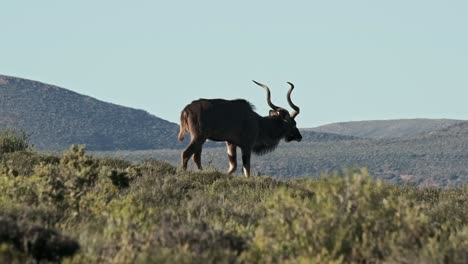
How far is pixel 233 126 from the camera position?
26.4 meters

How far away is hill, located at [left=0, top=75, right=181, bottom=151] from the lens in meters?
124

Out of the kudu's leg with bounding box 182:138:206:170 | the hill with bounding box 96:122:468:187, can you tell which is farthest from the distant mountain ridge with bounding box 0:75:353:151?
the kudu's leg with bounding box 182:138:206:170

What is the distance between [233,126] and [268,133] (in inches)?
105

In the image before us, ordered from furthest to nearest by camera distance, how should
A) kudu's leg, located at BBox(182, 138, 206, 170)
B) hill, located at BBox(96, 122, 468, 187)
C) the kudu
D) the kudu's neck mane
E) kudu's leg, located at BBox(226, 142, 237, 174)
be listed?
hill, located at BBox(96, 122, 468, 187) → the kudu's neck mane → kudu's leg, located at BBox(226, 142, 237, 174) → the kudu → kudu's leg, located at BBox(182, 138, 206, 170)

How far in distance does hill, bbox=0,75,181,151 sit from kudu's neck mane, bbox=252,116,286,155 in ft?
290

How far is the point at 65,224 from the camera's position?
38.0ft

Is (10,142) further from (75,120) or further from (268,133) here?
(75,120)

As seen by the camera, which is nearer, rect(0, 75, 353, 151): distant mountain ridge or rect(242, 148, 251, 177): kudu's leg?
rect(242, 148, 251, 177): kudu's leg

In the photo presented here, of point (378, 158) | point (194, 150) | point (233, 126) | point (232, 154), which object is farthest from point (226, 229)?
point (378, 158)

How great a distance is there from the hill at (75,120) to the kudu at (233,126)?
88429 millimetres

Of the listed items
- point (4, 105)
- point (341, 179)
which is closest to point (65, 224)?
point (341, 179)

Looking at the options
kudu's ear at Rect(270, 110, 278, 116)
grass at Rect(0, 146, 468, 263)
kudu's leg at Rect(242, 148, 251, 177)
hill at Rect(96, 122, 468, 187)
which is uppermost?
kudu's ear at Rect(270, 110, 278, 116)

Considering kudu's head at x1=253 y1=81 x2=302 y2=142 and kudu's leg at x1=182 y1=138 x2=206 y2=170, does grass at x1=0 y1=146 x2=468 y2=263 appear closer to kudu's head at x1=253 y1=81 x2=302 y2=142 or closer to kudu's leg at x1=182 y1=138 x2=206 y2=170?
kudu's leg at x1=182 y1=138 x2=206 y2=170

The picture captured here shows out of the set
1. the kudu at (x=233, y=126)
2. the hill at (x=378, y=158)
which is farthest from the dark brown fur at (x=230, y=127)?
the hill at (x=378, y=158)
